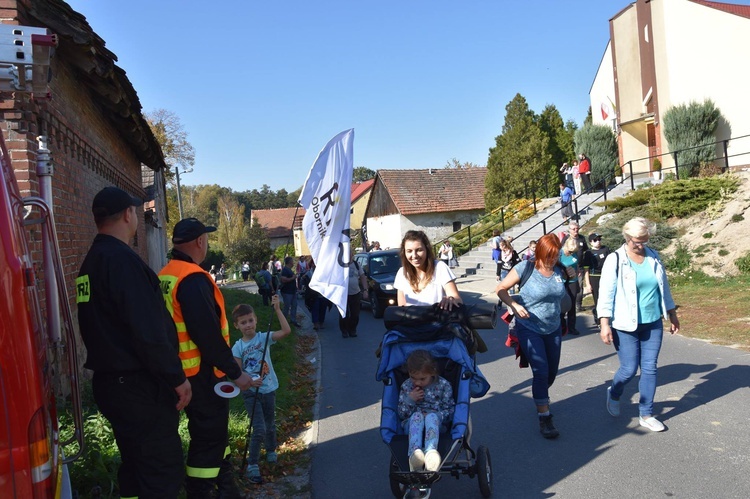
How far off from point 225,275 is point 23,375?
58.9 meters

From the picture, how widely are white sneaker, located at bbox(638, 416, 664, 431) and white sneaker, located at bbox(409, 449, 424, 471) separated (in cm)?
264

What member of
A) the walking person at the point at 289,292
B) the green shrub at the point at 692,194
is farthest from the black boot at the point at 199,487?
the green shrub at the point at 692,194

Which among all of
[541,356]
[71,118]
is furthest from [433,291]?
[71,118]

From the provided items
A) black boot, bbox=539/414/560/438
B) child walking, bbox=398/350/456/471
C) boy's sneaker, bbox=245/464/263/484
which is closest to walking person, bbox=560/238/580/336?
black boot, bbox=539/414/560/438

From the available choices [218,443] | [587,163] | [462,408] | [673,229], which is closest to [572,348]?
[462,408]

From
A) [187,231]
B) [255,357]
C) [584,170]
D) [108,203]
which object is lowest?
[255,357]

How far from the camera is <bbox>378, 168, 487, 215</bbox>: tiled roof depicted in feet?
150

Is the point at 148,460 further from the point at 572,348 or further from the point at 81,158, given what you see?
the point at 572,348

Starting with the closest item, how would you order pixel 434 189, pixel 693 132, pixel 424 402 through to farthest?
pixel 424 402
pixel 693 132
pixel 434 189

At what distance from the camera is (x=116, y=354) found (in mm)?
3311

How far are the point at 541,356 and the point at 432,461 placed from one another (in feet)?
6.84

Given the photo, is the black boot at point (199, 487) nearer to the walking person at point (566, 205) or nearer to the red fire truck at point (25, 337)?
the red fire truck at point (25, 337)

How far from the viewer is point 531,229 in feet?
84.9

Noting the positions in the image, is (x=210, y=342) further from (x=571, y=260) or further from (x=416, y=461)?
(x=571, y=260)
